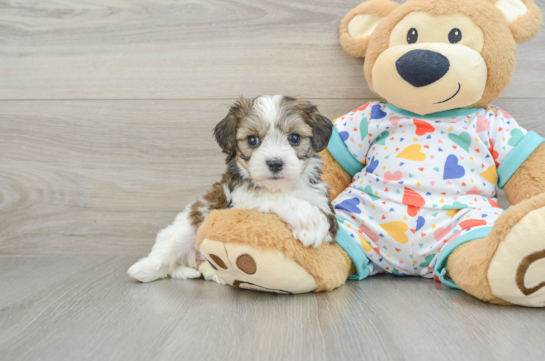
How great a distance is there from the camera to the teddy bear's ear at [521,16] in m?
1.54

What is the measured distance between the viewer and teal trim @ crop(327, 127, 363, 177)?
1.71 meters

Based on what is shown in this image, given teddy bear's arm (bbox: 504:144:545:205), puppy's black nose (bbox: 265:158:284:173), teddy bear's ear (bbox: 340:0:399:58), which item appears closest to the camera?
puppy's black nose (bbox: 265:158:284:173)

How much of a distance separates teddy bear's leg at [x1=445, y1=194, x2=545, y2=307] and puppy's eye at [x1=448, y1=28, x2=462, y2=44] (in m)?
0.62

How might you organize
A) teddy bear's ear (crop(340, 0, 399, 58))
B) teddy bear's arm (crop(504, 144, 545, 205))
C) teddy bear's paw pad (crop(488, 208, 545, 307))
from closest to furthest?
teddy bear's paw pad (crop(488, 208, 545, 307))
teddy bear's arm (crop(504, 144, 545, 205))
teddy bear's ear (crop(340, 0, 399, 58))

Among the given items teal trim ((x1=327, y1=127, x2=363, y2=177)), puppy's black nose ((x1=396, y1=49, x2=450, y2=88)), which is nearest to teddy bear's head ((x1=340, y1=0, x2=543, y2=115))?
puppy's black nose ((x1=396, y1=49, x2=450, y2=88))

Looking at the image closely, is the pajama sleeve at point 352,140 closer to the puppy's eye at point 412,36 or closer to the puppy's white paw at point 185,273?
the puppy's eye at point 412,36

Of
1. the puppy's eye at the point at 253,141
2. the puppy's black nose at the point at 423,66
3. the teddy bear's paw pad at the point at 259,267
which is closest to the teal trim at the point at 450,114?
the puppy's black nose at the point at 423,66

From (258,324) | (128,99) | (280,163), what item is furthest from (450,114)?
(128,99)

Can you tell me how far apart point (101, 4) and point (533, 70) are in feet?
6.36

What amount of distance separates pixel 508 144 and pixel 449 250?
0.47 meters

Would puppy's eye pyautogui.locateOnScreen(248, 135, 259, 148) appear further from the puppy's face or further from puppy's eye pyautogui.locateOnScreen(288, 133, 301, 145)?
puppy's eye pyautogui.locateOnScreen(288, 133, 301, 145)

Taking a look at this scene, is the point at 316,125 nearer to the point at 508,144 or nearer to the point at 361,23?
the point at 361,23

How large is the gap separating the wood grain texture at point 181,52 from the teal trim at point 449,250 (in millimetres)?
824

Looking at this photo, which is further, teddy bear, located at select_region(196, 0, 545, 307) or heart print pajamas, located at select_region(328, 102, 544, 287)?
heart print pajamas, located at select_region(328, 102, 544, 287)
